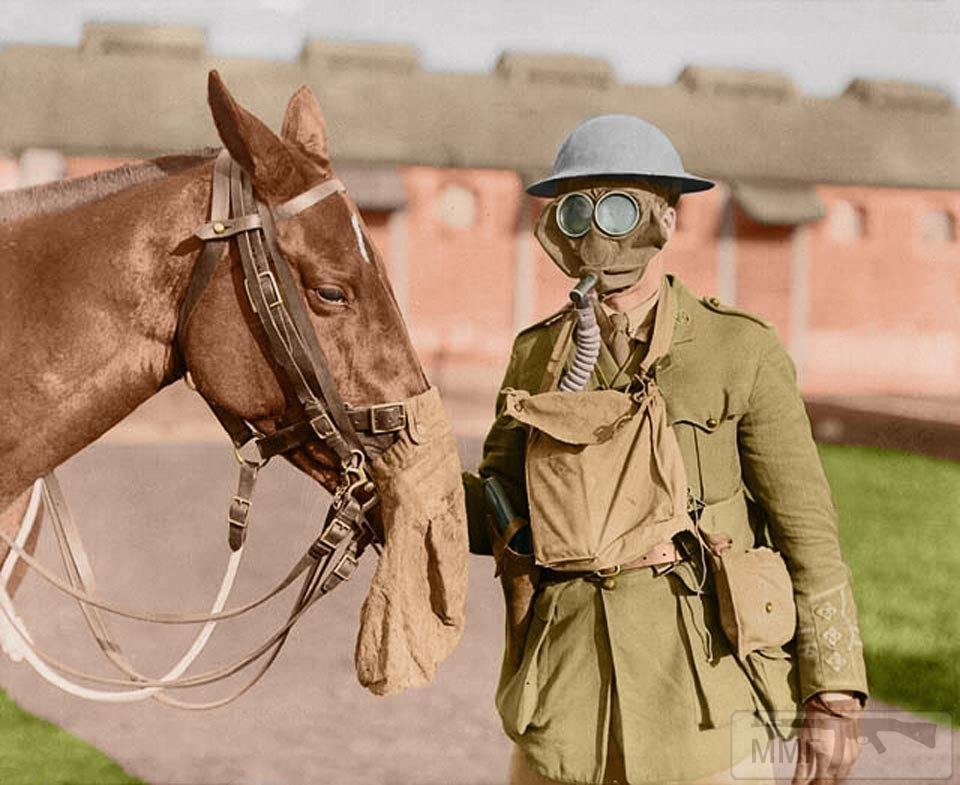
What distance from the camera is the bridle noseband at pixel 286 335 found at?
2.22 m

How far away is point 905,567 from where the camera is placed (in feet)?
30.7

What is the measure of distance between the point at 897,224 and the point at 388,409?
25919 mm

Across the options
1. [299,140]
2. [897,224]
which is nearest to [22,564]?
[299,140]

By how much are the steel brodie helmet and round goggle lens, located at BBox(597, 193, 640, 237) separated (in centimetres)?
6

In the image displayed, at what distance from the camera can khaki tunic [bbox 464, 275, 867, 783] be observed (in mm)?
2324

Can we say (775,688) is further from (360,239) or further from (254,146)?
(254,146)

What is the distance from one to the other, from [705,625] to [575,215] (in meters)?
1.01

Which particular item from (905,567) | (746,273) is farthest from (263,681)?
(746,273)

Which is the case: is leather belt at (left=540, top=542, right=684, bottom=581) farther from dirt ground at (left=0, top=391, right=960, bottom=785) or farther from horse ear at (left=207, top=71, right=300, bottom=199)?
dirt ground at (left=0, top=391, right=960, bottom=785)

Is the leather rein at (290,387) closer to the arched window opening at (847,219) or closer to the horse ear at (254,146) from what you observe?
the horse ear at (254,146)

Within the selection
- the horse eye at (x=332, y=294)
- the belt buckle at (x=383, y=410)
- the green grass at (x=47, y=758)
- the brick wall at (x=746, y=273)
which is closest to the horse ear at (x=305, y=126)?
the horse eye at (x=332, y=294)

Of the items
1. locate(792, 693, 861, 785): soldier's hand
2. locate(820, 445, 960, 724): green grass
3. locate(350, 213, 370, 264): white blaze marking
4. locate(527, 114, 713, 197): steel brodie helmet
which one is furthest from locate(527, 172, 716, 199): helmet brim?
locate(820, 445, 960, 724): green grass

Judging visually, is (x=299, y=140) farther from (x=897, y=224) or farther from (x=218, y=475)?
Result: (x=897, y=224)

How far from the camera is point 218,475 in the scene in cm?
1253
